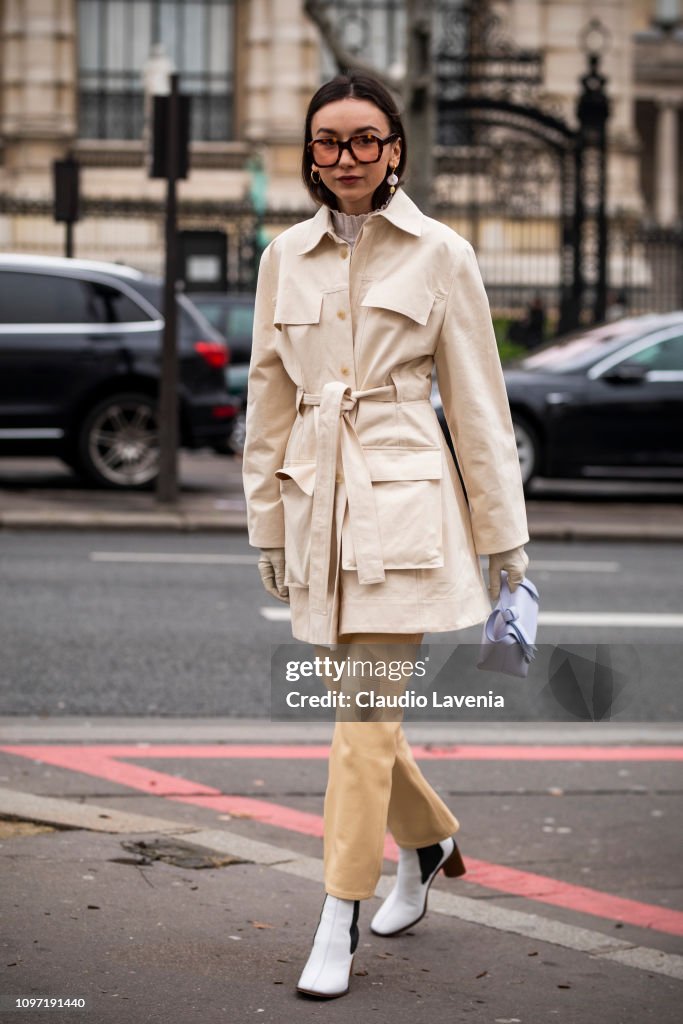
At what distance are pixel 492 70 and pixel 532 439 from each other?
19156 millimetres

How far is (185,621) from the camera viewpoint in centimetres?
891

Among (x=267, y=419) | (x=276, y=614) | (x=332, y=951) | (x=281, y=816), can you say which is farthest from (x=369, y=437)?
(x=276, y=614)

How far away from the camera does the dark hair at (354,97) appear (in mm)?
3934

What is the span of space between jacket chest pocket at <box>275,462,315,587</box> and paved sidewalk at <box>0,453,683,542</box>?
856cm

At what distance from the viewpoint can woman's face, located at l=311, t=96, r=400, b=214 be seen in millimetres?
3904

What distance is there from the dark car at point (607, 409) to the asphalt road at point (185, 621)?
2153 millimetres

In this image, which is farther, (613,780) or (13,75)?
(13,75)

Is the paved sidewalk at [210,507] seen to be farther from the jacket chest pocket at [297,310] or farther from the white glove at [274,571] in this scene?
the jacket chest pocket at [297,310]

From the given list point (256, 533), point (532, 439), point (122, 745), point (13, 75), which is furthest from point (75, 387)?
point (13, 75)

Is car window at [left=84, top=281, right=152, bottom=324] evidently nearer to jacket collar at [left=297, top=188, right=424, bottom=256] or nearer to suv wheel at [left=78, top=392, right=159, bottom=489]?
suv wheel at [left=78, top=392, right=159, bottom=489]

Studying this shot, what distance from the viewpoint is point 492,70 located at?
107 feet

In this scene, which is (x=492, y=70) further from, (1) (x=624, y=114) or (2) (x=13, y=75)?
(2) (x=13, y=75)

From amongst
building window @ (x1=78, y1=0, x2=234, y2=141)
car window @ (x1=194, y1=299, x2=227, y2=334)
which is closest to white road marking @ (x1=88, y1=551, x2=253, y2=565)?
car window @ (x1=194, y1=299, x2=227, y2=334)

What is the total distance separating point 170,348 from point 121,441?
1.45 meters
